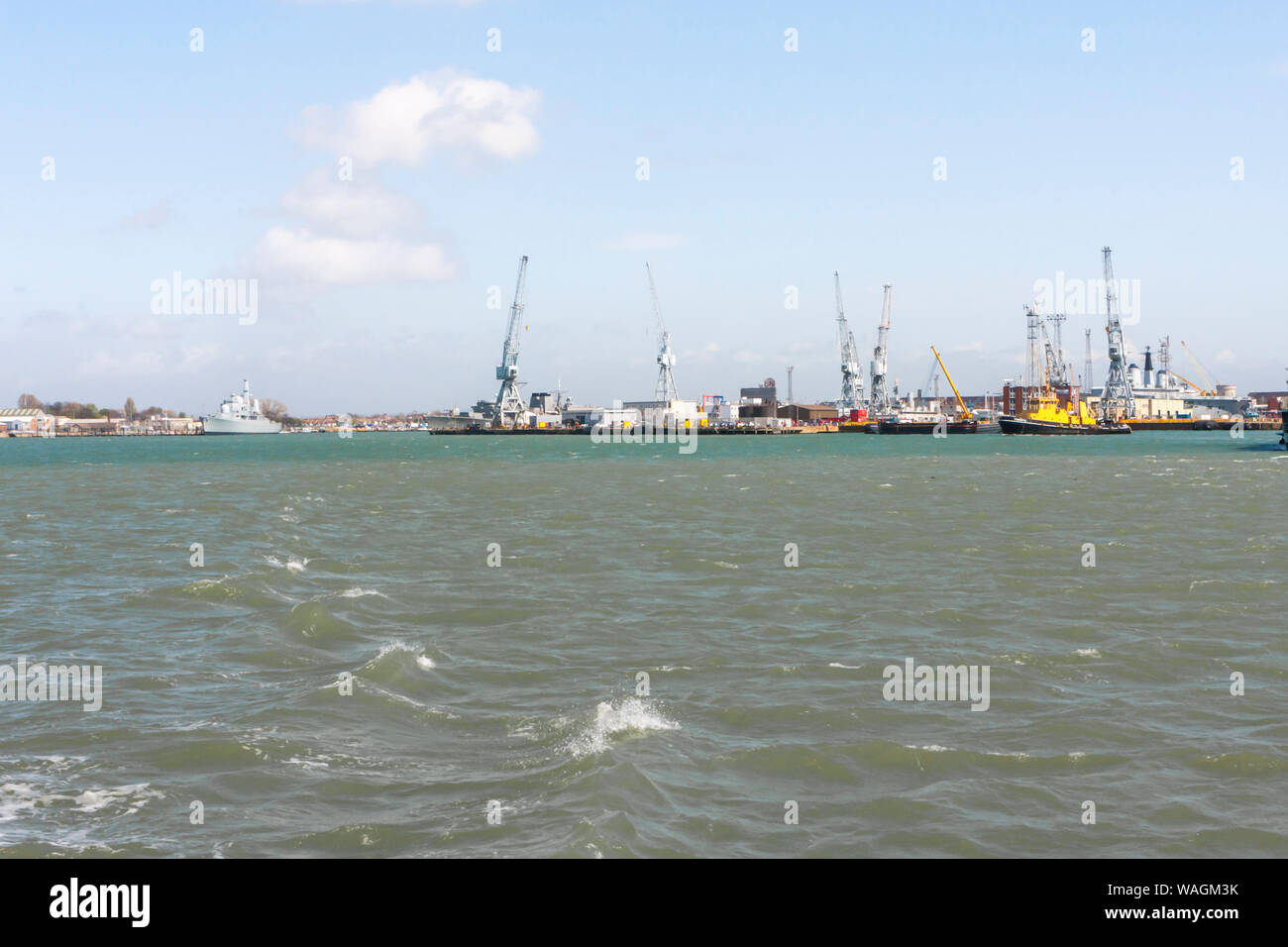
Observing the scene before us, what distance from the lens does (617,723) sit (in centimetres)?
1564

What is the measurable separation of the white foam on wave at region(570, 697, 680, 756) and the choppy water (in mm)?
67

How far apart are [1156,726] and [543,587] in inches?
681

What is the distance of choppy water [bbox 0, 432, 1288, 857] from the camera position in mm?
11945

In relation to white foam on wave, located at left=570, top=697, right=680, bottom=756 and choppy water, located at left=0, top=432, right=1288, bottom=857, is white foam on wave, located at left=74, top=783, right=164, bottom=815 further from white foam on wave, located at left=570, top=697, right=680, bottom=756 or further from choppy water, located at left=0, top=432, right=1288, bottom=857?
white foam on wave, located at left=570, top=697, right=680, bottom=756

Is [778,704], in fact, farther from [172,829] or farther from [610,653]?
[172,829]

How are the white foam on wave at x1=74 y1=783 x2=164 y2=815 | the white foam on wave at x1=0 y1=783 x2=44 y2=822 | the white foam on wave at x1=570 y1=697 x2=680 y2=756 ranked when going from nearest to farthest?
the white foam on wave at x1=0 y1=783 x2=44 y2=822 < the white foam on wave at x1=74 y1=783 x2=164 y2=815 < the white foam on wave at x1=570 y1=697 x2=680 y2=756

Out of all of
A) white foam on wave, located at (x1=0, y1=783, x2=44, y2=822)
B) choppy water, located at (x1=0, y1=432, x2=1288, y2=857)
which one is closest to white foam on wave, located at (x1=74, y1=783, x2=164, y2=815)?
choppy water, located at (x1=0, y1=432, x2=1288, y2=857)

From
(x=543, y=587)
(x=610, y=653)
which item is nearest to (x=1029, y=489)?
(x=543, y=587)

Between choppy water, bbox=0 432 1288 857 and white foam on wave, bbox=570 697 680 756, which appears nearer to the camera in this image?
choppy water, bbox=0 432 1288 857

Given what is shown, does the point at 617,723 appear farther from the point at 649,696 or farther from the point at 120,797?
the point at 120,797

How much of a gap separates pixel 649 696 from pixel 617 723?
1.82 meters

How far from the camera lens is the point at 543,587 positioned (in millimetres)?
29266

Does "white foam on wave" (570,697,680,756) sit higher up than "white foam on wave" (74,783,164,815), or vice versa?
"white foam on wave" (570,697,680,756)
